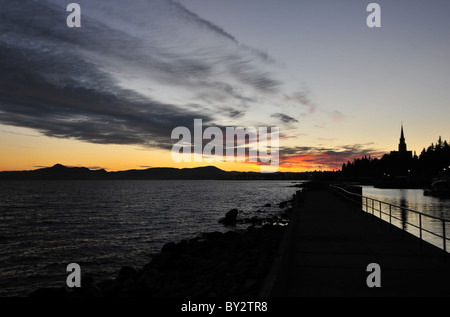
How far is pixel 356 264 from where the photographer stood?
9.02m


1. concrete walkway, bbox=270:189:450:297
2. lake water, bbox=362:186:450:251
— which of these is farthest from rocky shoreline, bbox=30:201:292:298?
lake water, bbox=362:186:450:251

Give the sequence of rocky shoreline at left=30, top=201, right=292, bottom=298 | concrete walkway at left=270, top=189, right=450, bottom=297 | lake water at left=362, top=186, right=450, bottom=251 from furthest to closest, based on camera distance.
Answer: lake water at left=362, top=186, right=450, bottom=251 → rocky shoreline at left=30, top=201, right=292, bottom=298 → concrete walkway at left=270, top=189, right=450, bottom=297

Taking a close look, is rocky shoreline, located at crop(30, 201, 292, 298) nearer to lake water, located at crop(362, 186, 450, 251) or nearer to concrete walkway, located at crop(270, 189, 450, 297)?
concrete walkway, located at crop(270, 189, 450, 297)

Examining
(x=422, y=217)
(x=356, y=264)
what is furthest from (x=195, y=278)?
(x=422, y=217)

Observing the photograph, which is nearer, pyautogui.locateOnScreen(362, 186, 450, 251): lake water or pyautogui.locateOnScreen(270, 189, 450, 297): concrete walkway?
pyautogui.locateOnScreen(270, 189, 450, 297): concrete walkway

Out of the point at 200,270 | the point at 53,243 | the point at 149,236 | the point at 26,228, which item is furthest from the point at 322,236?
the point at 26,228

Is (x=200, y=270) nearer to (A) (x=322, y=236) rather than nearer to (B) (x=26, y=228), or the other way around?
(A) (x=322, y=236)

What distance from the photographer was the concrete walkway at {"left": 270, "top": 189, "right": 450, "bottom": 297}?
22.7ft

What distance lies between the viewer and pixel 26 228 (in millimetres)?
33406

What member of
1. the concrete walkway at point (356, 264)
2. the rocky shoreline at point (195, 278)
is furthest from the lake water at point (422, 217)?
the rocky shoreline at point (195, 278)

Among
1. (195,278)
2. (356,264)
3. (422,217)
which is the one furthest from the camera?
(422,217)

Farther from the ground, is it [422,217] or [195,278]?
[195,278]

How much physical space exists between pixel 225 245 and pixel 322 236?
6547 mm

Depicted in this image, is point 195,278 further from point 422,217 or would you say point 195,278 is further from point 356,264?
point 422,217
